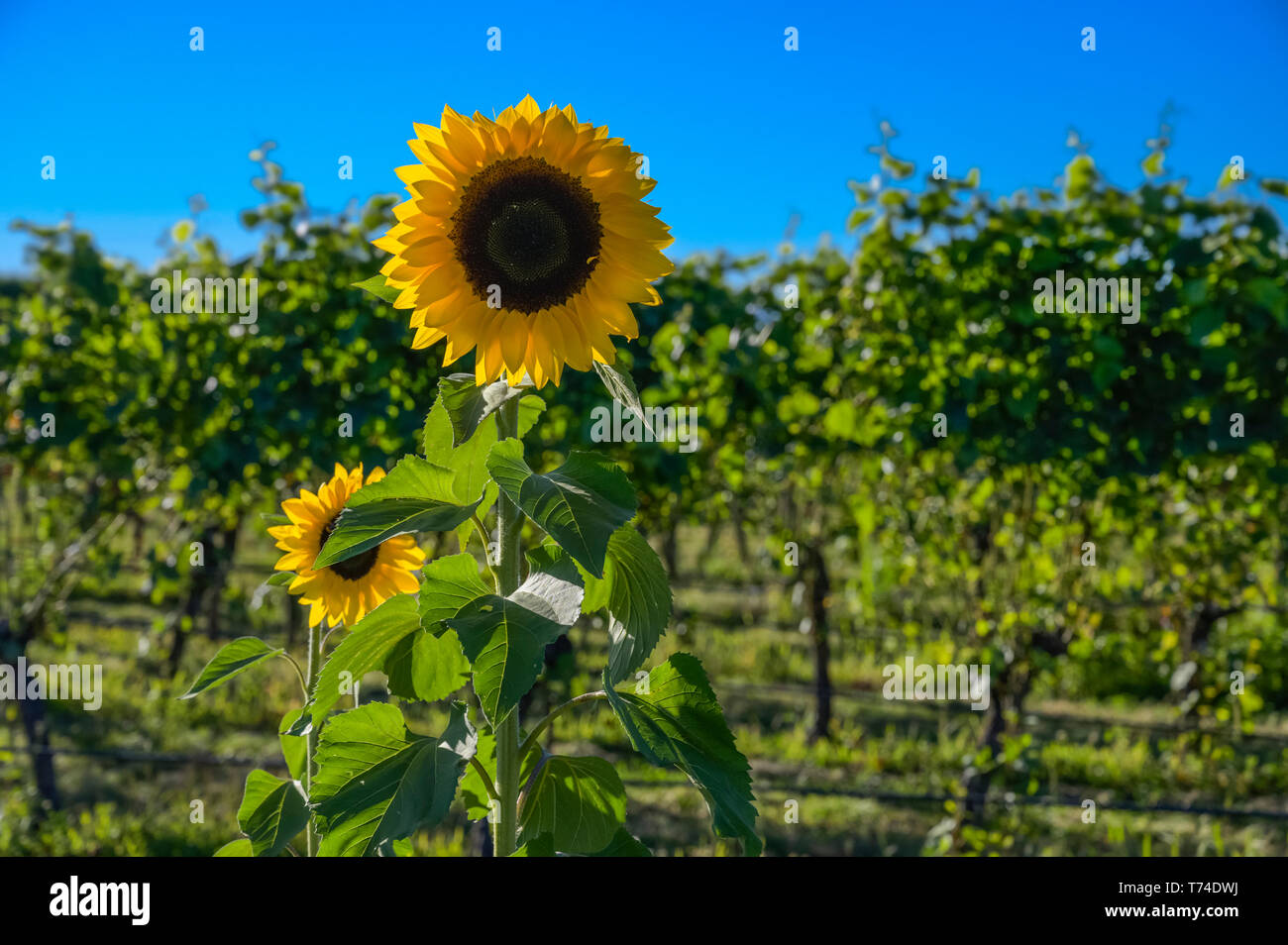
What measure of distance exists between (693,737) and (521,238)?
58 centimetres

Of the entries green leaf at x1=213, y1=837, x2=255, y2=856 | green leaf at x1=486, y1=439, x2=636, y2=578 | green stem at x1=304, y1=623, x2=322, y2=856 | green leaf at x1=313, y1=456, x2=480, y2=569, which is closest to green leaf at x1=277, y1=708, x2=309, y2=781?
green stem at x1=304, y1=623, x2=322, y2=856

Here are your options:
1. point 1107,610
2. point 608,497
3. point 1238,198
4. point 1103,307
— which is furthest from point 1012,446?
point 608,497

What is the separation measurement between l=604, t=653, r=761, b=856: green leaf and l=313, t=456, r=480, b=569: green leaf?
25cm

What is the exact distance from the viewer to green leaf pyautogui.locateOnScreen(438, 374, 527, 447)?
1044 mm

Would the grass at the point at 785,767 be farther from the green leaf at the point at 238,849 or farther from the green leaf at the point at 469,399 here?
the green leaf at the point at 469,399

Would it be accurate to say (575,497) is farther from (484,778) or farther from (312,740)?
(312,740)

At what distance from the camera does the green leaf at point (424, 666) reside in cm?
114

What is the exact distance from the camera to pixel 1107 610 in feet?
18.3

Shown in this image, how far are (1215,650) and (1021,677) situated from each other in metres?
2.61

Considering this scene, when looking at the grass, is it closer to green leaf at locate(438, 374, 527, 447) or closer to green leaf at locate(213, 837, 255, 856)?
green leaf at locate(213, 837, 255, 856)

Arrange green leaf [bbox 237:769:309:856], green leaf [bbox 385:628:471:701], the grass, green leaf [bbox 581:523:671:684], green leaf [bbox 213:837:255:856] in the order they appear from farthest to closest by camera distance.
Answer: the grass, green leaf [bbox 213:837:255:856], green leaf [bbox 237:769:309:856], green leaf [bbox 385:628:471:701], green leaf [bbox 581:523:671:684]

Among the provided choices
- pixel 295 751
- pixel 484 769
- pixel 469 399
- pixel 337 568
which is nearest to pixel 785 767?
pixel 295 751

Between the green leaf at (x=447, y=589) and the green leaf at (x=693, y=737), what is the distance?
17cm

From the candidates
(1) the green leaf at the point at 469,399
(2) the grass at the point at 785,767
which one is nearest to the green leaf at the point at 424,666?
(1) the green leaf at the point at 469,399
